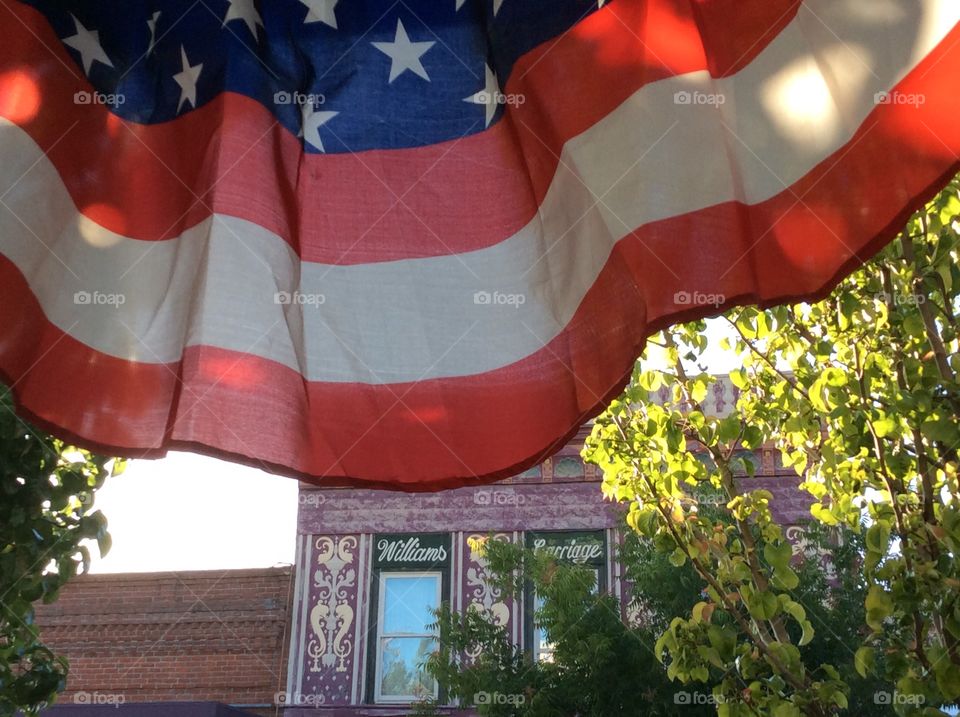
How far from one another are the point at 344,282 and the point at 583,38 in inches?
38.0

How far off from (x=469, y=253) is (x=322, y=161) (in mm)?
564

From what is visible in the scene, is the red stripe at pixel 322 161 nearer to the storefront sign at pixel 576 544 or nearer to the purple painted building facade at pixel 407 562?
the purple painted building facade at pixel 407 562

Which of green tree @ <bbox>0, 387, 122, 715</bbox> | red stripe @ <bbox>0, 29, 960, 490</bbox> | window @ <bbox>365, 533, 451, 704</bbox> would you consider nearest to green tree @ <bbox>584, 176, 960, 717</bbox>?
red stripe @ <bbox>0, 29, 960, 490</bbox>

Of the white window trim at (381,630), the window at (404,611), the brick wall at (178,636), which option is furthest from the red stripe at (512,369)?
the brick wall at (178,636)

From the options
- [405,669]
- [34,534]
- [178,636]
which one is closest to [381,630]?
[405,669]

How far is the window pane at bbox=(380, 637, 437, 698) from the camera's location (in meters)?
15.3

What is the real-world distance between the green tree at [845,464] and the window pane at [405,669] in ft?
34.1

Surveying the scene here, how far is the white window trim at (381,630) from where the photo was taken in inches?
602

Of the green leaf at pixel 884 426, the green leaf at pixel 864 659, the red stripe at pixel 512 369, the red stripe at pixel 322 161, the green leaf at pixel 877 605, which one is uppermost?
the red stripe at pixel 322 161

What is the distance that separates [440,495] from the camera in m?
16.7

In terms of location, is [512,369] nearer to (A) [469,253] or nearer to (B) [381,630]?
(A) [469,253]

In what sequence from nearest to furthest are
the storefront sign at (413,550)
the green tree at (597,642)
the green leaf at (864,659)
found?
the green leaf at (864,659) → the green tree at (597,642) → the storefront sign at (413,550)

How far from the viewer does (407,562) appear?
16.2 meters

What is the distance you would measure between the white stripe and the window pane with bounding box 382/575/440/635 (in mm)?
12989
